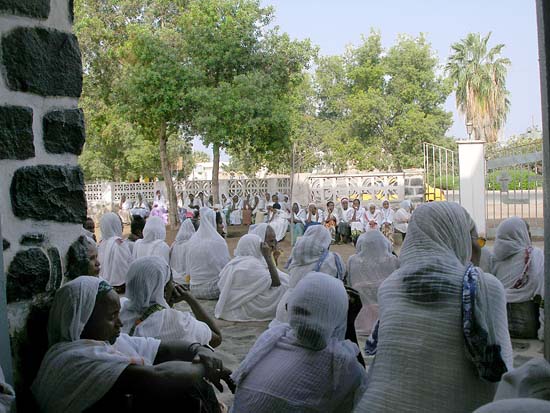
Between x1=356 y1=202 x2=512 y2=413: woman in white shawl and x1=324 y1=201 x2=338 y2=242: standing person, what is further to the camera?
x1=324 y1=201 x2=338 y2=242: standing person

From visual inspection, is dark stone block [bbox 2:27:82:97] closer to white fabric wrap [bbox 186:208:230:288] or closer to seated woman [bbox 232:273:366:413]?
seated woman [bbox 232:273:366:413]

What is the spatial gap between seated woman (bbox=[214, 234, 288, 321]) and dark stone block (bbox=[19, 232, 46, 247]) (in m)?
5.13

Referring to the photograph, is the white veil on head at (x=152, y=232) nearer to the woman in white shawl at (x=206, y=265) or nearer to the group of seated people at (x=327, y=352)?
the woman in white shawl at (x=206, y=265)

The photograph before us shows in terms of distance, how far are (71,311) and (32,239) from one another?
322 mm

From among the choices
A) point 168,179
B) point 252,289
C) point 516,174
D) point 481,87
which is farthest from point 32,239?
point 481,87

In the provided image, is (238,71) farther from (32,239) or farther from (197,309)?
(32,239)

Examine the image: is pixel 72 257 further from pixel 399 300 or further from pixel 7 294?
pixel 399 300

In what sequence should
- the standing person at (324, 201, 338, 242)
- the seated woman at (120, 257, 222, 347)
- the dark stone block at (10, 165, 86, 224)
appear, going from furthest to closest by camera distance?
the standing person at (324, 201, 338, 242) < the seated woman at (120, 257, 222, 347) < the dark stone block at (10, 165, 86, 224)

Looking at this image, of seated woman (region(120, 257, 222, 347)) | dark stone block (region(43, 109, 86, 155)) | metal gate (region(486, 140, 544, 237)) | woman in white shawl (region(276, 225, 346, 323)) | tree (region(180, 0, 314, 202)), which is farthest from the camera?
tree (region(180, 0, 314, 202))

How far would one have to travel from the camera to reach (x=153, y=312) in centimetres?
332

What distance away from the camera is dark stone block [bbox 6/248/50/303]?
7.42 feet

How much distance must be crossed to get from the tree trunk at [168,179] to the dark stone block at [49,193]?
53.1 feet

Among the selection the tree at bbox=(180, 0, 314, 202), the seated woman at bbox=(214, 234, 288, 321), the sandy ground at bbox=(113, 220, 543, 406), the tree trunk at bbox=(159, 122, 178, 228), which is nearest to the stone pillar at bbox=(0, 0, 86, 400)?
the sandy ground at bbox=(113, 220, 543, 406)

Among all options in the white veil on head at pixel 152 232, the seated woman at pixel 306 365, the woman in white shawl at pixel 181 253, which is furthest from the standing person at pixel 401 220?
the seated woman at pixel 306 365
